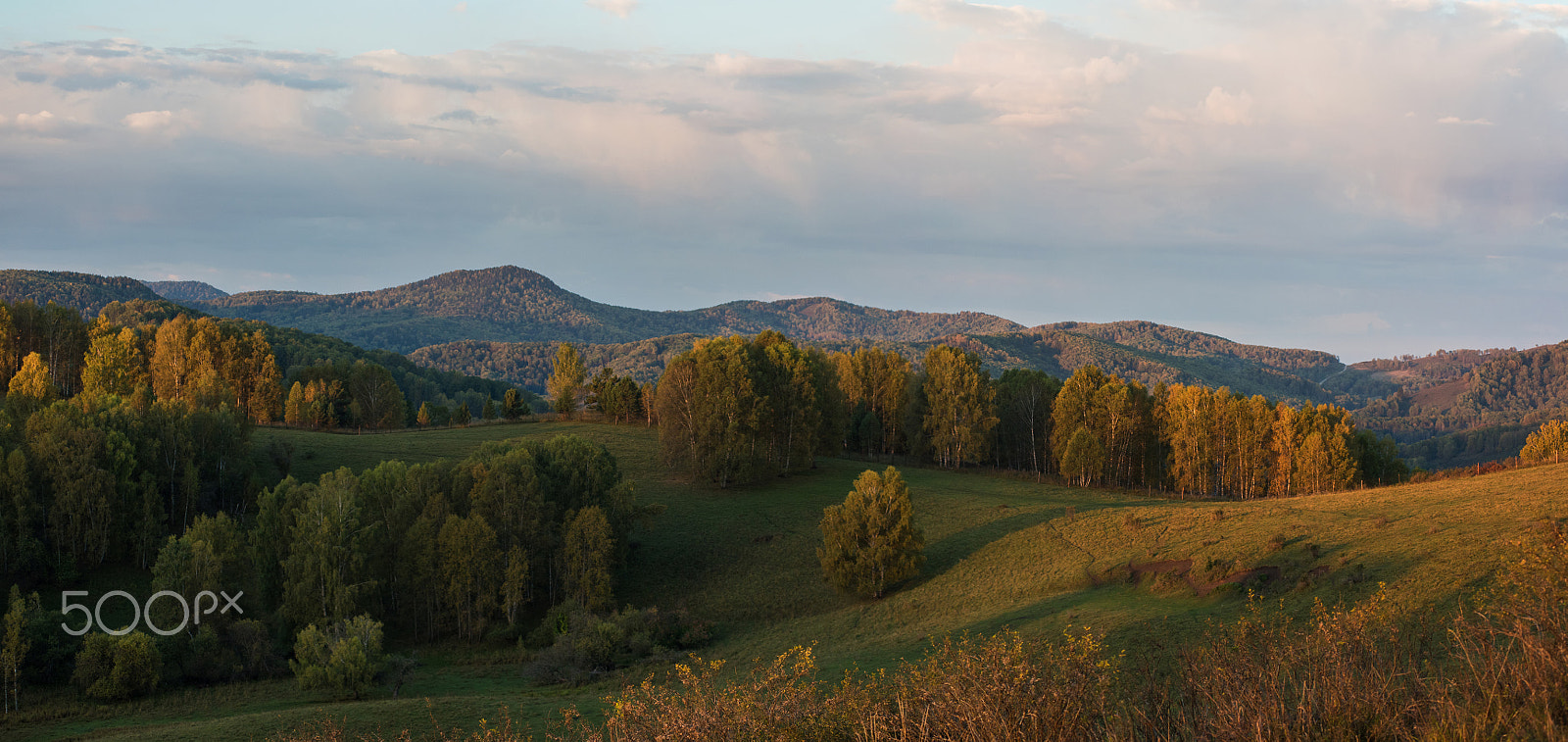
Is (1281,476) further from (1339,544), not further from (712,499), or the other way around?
(712,499)

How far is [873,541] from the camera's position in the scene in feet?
163

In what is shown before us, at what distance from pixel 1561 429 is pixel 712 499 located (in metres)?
81.0

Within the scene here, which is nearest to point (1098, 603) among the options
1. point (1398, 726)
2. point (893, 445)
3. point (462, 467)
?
point (1398, 726)

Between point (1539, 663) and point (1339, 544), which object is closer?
point (1539, 663)

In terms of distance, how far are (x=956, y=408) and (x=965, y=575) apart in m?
37.3

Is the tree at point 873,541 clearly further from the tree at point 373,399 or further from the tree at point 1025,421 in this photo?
the tree at point 373,399

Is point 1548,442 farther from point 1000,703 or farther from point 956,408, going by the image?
point 1000,703

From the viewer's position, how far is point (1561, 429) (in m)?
81.1

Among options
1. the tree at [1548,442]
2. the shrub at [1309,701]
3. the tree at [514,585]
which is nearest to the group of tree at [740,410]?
the tree at [514,585]

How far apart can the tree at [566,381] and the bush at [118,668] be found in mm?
68222

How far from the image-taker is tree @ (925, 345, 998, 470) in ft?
279

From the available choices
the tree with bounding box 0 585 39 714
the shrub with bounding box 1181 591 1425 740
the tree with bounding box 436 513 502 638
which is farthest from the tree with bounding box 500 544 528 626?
the shrub with bounding box 1181 591 1425 740

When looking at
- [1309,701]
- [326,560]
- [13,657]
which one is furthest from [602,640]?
[1309,701]

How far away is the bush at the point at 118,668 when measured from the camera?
36094 millimetres
